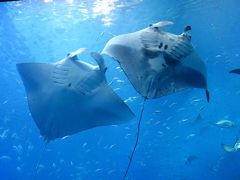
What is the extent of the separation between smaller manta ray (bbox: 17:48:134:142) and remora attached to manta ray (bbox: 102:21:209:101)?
2.25 feet

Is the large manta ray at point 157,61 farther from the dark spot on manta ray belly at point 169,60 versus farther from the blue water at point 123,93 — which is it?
the blue water at point 123,93

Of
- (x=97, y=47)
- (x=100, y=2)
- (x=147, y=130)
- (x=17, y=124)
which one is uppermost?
(x=100, y=2)

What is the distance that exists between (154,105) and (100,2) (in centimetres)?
821

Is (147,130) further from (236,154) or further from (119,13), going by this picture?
(119,13)

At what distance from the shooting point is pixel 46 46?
39.8 feet

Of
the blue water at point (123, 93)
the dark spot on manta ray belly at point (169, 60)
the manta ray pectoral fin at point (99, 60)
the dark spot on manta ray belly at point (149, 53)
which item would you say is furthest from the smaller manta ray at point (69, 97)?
the blue water at point (123, 93)

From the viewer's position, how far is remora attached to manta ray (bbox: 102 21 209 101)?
3062mm

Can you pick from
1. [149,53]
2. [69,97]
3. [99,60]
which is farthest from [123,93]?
[149,53]

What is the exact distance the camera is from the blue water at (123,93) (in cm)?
1045

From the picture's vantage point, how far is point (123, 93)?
1686cm

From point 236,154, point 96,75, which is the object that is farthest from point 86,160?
point 96,75

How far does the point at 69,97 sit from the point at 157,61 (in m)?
1.47

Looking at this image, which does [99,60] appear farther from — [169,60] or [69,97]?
[169,60]

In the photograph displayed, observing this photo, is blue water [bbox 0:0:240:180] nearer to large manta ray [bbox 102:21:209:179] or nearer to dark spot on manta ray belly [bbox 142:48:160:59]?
large manta ray [bbox 102:21:209:179]
